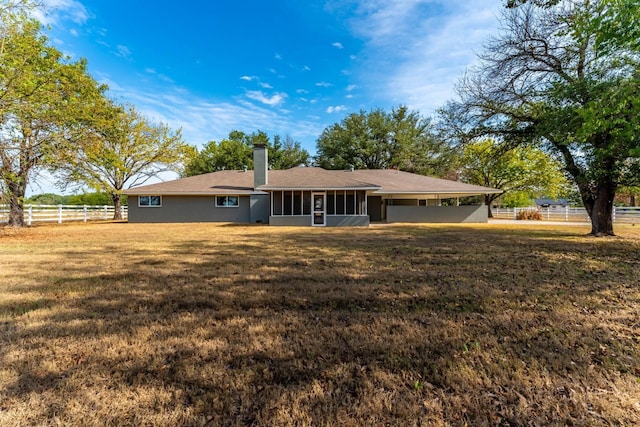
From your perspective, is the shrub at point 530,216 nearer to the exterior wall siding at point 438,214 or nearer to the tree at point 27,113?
the exterior wall siding at point 438,214

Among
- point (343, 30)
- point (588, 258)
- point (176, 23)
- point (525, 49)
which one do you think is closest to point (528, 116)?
point (525, 49)

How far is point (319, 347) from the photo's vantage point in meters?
2.70

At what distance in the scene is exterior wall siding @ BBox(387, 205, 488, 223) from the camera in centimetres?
2080

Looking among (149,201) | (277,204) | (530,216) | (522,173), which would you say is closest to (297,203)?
(277,204)

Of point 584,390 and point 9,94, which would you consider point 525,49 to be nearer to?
point 584,390

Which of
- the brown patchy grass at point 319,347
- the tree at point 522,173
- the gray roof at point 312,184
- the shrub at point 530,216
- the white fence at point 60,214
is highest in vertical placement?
the tree at point 522,173

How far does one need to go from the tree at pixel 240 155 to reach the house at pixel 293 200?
13314 mm

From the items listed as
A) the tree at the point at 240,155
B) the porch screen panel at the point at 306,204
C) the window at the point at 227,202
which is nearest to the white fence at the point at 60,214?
the tree at the point at 240,155

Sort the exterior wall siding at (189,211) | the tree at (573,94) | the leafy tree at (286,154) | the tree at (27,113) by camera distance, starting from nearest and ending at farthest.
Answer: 1. the tree at (573,94)
2. the tree at (27,113)
3. the exterior wall siding at (189,211)
4. the leafy tree at (286,154)

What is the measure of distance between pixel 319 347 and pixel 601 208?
44.7 ft

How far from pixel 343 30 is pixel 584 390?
17943 mm

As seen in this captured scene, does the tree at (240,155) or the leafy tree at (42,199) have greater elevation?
the tree at (240,155)

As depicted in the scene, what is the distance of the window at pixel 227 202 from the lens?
20.7m

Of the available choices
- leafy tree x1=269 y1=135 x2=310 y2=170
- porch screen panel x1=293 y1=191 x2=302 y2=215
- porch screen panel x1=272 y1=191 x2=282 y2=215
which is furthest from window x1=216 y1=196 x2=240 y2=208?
leafy tree x1=269 y1=135 x2=310 y2=170
